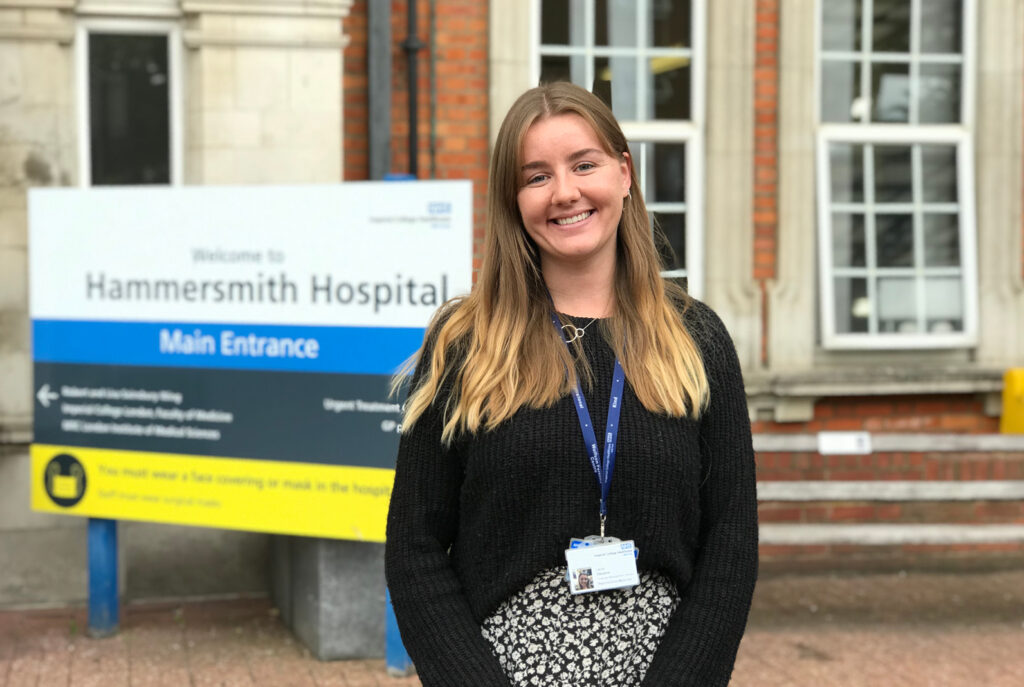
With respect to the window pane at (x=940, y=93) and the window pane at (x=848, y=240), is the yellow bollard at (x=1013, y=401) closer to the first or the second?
the window pane at (x=848, y=240)

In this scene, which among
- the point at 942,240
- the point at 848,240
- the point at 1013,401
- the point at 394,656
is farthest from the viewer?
the point at 942,240

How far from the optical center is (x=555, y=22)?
7090 millimetres

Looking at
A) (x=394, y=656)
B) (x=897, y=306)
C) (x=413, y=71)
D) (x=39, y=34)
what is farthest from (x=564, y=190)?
(x=897, y=306)

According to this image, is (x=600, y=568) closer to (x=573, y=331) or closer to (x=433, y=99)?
(x=573, y=331)

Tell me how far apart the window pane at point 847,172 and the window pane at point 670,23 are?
1.05 metres

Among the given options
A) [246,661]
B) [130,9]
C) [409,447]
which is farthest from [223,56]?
[409,447]

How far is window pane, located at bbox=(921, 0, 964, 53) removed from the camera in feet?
24.6

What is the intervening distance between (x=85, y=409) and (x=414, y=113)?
221cm

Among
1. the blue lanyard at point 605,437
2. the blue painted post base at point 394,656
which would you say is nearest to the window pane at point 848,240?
the blue painted post base at point 394,656

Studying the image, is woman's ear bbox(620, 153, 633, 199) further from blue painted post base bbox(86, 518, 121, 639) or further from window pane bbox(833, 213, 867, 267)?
window pane bbox(833, 213, 867, 267)

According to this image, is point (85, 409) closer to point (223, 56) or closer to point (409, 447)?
point (223, 56)

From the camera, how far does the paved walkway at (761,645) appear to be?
5328mm

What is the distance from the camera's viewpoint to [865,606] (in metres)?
6.59

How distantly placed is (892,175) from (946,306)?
809 mm
